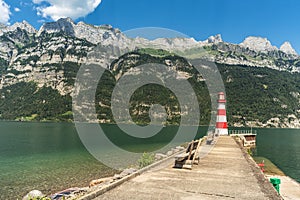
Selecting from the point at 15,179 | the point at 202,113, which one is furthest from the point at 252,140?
the point at 202,113

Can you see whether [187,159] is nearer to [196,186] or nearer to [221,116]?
[196,186]

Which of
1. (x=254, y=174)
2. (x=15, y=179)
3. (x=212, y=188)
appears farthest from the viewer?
(x=15, y=179)

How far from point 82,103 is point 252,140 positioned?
129934 millimetres

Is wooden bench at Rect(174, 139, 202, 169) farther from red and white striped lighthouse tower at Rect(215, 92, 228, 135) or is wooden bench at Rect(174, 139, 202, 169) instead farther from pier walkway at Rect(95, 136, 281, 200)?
red and white striped lighthouse tower at Rect(215, 92, 228, 135)

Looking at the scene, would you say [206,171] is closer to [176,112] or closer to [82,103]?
[82,103]

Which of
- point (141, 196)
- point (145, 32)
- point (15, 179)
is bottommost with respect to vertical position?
point (15, 179)

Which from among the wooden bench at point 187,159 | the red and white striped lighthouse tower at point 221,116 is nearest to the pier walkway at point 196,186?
the wooden bench at point 187,159

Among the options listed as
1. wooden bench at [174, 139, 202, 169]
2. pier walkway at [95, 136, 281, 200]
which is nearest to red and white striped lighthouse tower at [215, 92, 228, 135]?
wooden bench at [174, 139, 202, 169]

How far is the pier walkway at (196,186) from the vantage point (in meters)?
8.39

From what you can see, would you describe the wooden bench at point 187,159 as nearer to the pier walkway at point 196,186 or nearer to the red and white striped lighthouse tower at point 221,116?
the pier walkway at point 196,186

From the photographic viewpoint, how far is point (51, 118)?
189 metres

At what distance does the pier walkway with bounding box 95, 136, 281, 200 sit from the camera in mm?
8391

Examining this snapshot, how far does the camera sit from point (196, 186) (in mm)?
9648

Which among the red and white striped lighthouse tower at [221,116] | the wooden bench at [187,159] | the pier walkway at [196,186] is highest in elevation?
the red and white striped lighthouse tower at [221,116]
